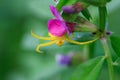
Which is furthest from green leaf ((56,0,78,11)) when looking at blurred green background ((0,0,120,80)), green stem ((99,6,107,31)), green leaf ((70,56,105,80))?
blurred green background ((0,0,120,80))

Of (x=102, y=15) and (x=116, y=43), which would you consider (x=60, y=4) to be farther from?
(x=116, y=43)

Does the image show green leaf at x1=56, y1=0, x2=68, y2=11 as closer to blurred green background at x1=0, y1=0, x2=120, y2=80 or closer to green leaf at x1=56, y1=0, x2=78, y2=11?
green leaf at x1=56, y1=0, x2=78, y2=11

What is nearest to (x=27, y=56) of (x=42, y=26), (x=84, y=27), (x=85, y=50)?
(x=42, y=26)

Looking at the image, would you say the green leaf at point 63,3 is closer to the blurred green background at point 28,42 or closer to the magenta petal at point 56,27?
the magenta petal at point 56,27

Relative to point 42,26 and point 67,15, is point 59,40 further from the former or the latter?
point 42,26

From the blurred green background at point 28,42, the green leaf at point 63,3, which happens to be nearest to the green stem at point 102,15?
the green leaf at point 63,3

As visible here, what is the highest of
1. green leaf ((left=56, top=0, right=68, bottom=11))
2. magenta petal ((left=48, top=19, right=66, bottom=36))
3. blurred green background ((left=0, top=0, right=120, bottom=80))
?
green leaf ((left=56, top=0, right=68, bottom=11))

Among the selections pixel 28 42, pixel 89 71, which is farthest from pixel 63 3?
pixel 28 42
